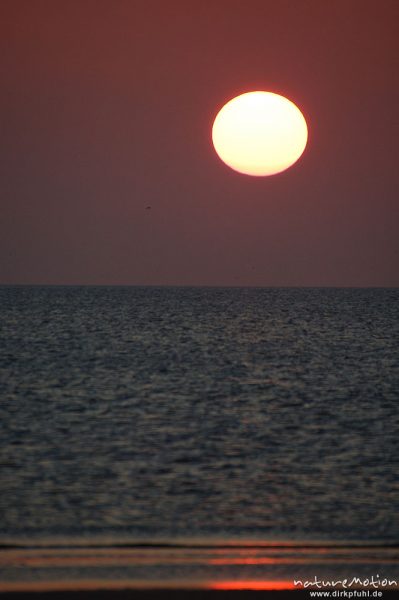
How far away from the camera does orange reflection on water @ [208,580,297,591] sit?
18.2ft

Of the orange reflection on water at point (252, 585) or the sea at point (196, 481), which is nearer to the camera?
the orange reflection on water at point (252, 585)

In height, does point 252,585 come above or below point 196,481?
above

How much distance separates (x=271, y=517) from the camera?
830 cm

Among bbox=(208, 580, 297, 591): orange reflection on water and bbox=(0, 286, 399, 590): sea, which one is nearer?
bbox=(208, 580, 297, 591): orange reflection on water

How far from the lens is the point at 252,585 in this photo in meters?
5.62

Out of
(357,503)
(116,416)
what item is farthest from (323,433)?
(357,503)

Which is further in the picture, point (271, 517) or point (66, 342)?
point (66, 342)

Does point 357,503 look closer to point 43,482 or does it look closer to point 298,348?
point 43,482

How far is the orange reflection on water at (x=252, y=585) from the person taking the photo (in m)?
5.55

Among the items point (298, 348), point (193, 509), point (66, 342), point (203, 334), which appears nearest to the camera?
point (193, 509)

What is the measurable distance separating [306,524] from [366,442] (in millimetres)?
5760

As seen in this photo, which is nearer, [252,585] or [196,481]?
[252,585]

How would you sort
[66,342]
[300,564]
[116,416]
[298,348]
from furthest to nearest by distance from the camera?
[66,342]
[298,348]
[116,416]
[300,564]

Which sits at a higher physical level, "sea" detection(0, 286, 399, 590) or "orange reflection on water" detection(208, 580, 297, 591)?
"orange reflection on water" detection(208, 580, 297, 591)
